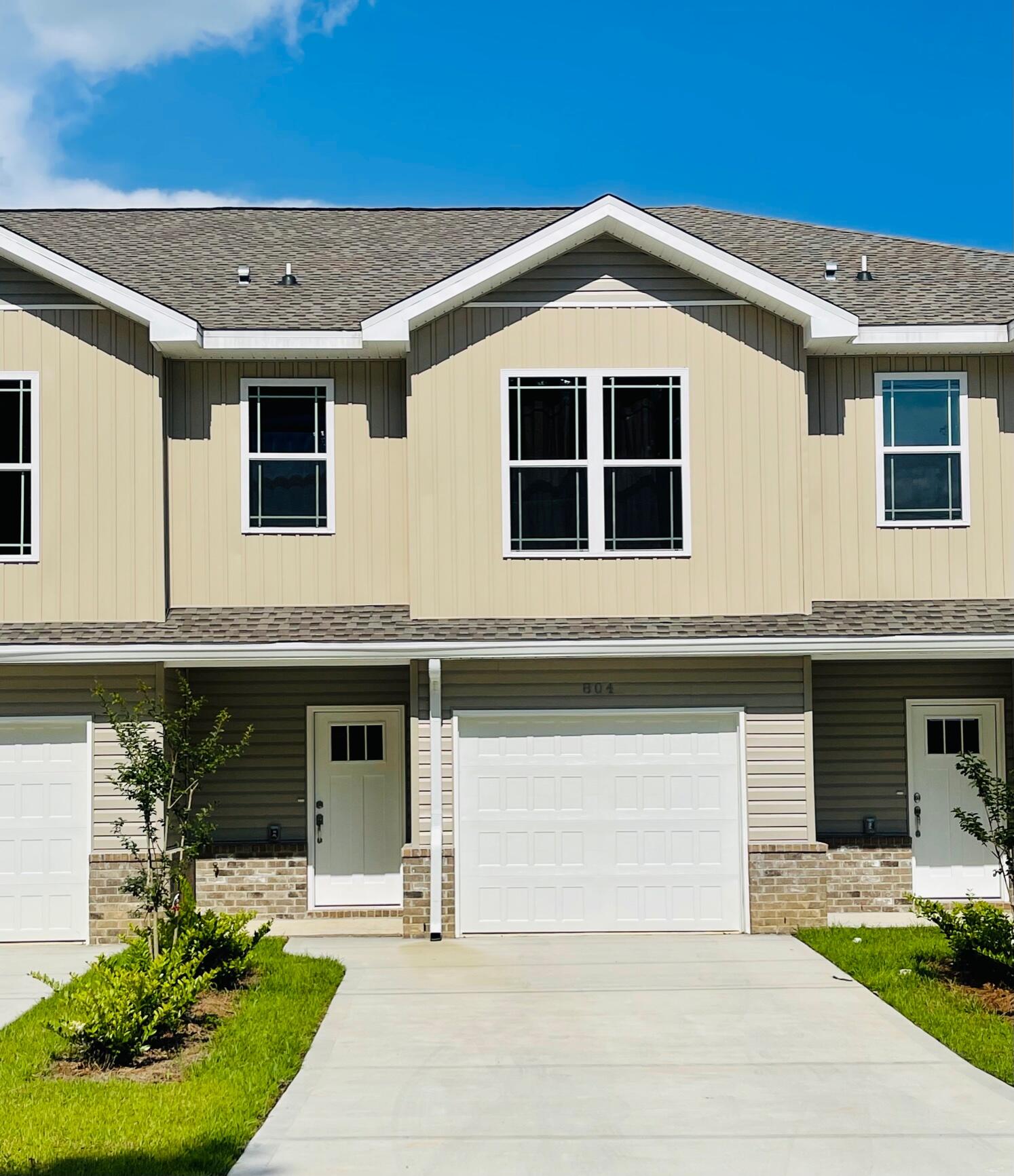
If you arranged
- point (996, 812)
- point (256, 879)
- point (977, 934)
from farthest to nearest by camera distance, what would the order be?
point (256, 879) < point (996, 812) < point (977, 934)

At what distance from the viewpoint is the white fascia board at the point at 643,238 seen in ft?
43.5

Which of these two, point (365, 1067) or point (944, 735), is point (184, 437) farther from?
point (944, 735)

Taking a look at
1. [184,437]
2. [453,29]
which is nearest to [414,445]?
[184,437]

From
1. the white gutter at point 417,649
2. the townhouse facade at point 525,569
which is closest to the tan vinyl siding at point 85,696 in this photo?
the townhouse facade at point 525,569

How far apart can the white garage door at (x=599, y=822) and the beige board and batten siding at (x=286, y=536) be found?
82.8 inches

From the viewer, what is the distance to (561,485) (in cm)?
1366

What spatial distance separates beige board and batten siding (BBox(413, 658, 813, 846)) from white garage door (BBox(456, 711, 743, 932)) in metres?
0.16

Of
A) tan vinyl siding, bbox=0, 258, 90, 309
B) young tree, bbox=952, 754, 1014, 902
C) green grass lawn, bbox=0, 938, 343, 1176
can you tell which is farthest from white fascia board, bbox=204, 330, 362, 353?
young tree, bbox=952, 754, 1014, 902

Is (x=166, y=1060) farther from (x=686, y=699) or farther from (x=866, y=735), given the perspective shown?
(x=866, y=735)

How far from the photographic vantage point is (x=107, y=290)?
13.3 meters

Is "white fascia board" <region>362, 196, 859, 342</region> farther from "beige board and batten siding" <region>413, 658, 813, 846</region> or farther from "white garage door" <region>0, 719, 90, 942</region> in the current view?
"white garage door" <region>0, 719, 90, 942</region>

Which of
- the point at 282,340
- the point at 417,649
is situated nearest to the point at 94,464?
the point at 282,340

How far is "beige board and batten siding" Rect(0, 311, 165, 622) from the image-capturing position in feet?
44.7

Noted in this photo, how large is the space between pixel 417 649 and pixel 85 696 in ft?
11.0
